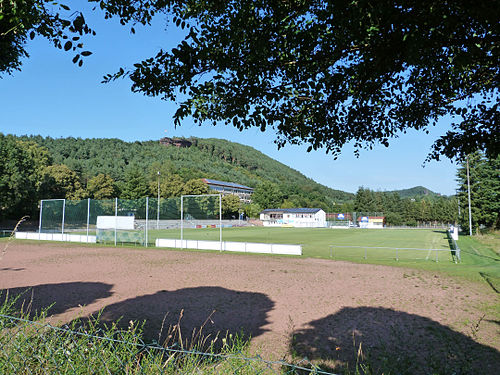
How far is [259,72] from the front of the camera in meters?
3.64

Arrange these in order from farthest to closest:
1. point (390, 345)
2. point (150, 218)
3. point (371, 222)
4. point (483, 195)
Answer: point (371, 222) → point (483, 195) → point (150, 218) → point (390, 345)

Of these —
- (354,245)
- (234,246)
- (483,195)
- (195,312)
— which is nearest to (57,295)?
(195,312)

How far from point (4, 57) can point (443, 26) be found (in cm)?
705

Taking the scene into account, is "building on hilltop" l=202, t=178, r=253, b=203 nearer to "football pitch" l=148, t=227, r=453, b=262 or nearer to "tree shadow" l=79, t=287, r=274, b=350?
"football pitch" l=148, t=227, r=453, b=262

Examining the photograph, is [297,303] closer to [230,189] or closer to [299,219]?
[299,219]

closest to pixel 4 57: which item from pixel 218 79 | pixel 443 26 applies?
pixel 218 79

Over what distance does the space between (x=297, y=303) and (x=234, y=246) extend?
13.5 m

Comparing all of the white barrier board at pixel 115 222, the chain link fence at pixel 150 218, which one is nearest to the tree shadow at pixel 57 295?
the chain link fence at pixel 150 218

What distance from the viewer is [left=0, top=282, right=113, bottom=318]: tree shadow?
8.52 m

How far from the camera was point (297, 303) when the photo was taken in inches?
365

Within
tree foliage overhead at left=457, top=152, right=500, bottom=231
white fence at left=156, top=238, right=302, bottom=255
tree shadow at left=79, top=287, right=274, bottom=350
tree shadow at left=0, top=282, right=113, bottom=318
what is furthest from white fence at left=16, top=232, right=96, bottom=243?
tree foliage overhead at left=457, top=152, right=500, bottom=231

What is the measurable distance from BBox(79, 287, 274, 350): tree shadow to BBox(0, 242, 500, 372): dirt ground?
27 millimetres

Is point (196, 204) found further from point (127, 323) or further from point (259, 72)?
point (259, 72)

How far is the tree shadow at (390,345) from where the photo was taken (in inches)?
204
